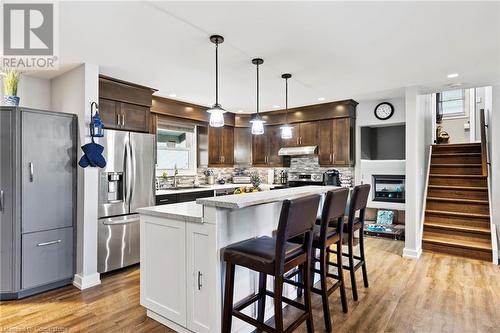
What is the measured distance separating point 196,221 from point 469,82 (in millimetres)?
4285

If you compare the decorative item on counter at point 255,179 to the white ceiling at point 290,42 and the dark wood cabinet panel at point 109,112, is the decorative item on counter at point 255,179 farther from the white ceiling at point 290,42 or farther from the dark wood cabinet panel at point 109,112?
the dark wood cabinet panel at point 109,112

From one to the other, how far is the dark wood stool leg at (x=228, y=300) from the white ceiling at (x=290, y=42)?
1.87 metres

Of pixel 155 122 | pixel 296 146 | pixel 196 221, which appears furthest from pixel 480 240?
pixel 155 122

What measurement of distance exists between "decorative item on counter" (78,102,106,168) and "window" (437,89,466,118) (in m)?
8.33

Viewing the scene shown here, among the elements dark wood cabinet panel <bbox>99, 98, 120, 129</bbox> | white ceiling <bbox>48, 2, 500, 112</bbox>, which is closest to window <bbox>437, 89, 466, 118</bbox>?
white ceiling <bbox>48, 2, 500, 112</bbox>

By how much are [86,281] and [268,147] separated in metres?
4.17

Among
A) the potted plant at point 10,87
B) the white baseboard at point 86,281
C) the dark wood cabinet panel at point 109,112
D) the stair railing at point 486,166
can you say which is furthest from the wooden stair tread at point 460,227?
the potted plant at point 10,87

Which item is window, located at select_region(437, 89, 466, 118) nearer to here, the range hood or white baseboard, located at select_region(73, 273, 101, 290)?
the range hood

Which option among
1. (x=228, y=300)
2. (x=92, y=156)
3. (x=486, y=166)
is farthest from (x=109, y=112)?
(x=486, y=166)

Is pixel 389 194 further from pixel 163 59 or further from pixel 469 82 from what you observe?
pixel 163 59

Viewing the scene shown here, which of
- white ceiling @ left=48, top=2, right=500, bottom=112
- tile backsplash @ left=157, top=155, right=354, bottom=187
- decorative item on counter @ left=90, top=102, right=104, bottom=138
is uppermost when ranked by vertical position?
white ceiling @ left=48, top=2, right=500, bottom=112

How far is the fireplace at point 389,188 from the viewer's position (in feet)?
17.0

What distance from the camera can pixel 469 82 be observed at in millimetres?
4016

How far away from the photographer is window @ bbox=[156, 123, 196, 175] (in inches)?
206
